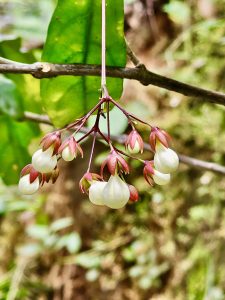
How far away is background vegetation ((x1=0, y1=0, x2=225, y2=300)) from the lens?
1484 mm

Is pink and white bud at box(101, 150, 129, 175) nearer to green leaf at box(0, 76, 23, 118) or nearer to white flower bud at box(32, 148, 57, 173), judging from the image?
white flower bud at box(32, 148, 57, 173)

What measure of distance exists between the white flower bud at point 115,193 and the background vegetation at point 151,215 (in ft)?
2.28

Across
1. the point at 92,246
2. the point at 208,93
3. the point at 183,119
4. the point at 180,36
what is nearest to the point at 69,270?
the point at 92,246

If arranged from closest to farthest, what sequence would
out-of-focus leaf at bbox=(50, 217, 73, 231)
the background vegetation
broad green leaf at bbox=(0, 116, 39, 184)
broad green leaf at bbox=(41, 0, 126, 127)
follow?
broad green leaf at bbox=(41, 0, 126, 127)
broad green leaf at bbox=(0, 116, 39, 184)
the background vegetation
out-of-focus leaf at bbox=(50, 217, 73, 231)

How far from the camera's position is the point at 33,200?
1953 mm

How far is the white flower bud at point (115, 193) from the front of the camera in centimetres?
54

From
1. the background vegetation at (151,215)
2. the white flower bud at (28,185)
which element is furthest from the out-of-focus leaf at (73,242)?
the white flower bud at (28,185)

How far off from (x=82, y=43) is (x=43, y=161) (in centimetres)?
28

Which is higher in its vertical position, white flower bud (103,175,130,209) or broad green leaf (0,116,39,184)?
white flower bud (103,175,130,209)

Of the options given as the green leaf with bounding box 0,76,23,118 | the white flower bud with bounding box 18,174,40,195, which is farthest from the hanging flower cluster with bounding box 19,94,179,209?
the green leaf with bounding box 0,76,23,118

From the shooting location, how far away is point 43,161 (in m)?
0.56

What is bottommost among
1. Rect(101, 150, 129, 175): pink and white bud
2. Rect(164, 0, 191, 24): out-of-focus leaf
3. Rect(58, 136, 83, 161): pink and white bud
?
Rect(164, 0, 191, 24): out-of-focus leaf

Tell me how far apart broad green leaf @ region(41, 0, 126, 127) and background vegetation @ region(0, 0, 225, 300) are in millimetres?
419

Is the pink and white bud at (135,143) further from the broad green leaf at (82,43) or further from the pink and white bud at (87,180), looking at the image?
the broad green leaf at (82,43)
